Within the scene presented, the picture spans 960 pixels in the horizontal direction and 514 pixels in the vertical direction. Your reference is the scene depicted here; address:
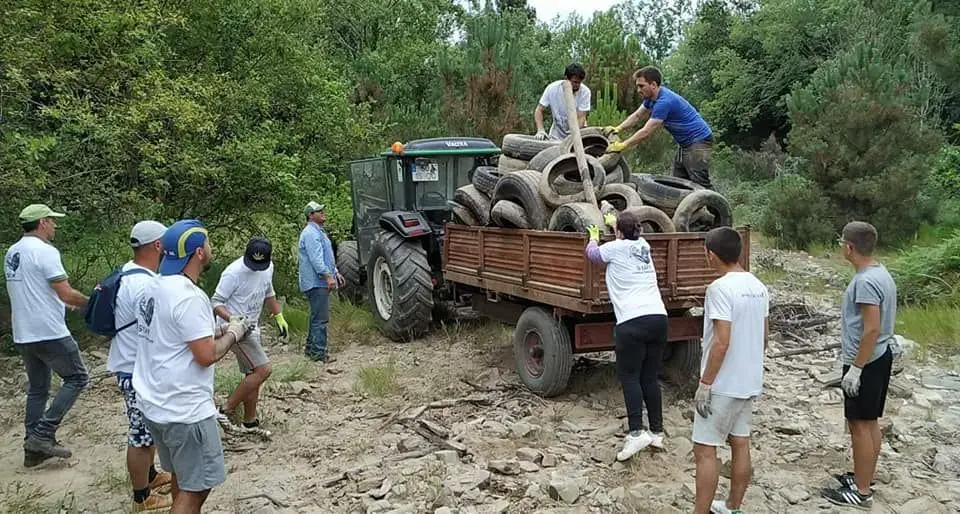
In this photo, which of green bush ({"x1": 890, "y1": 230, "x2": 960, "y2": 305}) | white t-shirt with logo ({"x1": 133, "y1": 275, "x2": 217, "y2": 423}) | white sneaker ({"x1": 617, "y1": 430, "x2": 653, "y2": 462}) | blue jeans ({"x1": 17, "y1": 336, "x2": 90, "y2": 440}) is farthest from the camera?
green bush ({"x1": 890, "y1": 230, "x2": 960, "y2": 305})

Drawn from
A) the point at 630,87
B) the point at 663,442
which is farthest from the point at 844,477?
the point at 630,87

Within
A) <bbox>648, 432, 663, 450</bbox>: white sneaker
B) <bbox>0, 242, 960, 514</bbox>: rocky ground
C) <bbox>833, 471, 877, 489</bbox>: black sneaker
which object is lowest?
<bbox>0, 242, 960, 514</bbox>: rocky ground

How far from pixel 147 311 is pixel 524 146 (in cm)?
430

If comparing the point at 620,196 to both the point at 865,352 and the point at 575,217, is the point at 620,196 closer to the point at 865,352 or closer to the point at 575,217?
the point at 575,217

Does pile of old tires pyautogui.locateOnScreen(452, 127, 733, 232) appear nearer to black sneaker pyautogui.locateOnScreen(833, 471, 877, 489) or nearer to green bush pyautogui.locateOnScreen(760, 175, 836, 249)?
black sneaker pyautogui.locateOnScreen(833, 471, 877, 489)

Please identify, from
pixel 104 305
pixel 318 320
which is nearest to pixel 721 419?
pixel 104 305

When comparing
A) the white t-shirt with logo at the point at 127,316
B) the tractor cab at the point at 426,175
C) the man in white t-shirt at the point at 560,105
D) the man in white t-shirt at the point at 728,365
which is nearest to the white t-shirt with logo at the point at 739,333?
the man in white t-shirt at the point at 728,365

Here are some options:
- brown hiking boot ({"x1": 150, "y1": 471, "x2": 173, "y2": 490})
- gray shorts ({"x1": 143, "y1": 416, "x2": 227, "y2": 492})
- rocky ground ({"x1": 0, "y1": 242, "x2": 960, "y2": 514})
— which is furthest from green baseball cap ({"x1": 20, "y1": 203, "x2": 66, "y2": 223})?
gray shorts ({"x1": 143, "y1": 416, "x2": 227, "y2": 492})

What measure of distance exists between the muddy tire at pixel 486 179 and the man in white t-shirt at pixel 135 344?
3.45 m

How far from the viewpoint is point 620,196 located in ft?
20.4

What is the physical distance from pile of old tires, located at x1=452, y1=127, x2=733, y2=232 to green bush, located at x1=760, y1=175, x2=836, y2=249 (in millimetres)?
9165

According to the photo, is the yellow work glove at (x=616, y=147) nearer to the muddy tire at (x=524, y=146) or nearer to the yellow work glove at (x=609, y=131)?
the yellow work glove at (x=609, y=131)

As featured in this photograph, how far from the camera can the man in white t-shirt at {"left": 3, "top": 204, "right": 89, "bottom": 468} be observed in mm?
4941

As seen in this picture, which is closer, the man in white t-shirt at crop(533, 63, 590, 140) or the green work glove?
the green work glove
